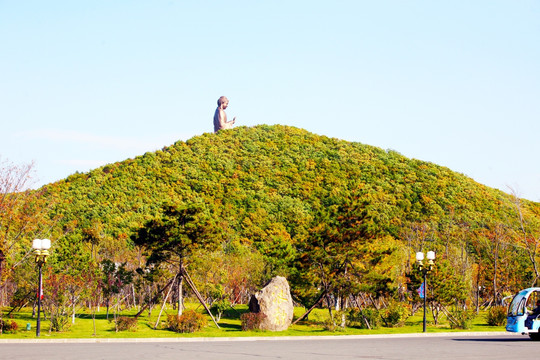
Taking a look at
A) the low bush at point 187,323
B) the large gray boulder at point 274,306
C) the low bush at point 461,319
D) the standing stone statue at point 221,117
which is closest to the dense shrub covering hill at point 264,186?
the standing stone statue at point 221,117

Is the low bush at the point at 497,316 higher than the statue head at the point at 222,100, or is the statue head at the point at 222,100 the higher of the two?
the statue head at the point at 222,100

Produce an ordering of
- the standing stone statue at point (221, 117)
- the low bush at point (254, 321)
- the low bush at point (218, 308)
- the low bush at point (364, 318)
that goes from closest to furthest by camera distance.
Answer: the low bush at point (254, 321)
the low bush at point (364, 318)
the low bush at point (218, 308)
the standing stone statue at point (221, 117)

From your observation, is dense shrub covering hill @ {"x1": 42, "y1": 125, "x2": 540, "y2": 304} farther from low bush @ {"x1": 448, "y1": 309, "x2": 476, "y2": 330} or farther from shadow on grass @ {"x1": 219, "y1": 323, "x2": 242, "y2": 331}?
shadow on grass @ {"x1": 219, "y1": 323, "x2": 242, "y2": 331}

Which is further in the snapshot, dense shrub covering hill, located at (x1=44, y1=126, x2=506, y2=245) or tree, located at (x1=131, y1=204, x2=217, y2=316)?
dense shrub covering hill, located at (x1=44, y1=126, x2=506, y2=245)

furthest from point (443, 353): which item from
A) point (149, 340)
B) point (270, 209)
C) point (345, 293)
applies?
point (270, 209)

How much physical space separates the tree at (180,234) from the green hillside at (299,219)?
3.5 inches

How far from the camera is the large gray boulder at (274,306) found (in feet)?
98.0

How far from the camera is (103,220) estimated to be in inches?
2953

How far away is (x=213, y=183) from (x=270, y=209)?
35.5 ft

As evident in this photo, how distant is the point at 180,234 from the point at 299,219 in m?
37.5

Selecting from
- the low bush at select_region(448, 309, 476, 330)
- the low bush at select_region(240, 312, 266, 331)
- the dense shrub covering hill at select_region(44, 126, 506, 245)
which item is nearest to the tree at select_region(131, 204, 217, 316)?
the low bush at select_region(240, 312, 266, 331)

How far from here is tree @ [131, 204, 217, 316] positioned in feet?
107

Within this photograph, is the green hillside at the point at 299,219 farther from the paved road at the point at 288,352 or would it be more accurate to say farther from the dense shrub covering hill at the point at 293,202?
the paved road at the point at 288,352

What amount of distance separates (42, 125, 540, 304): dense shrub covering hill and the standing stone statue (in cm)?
255
